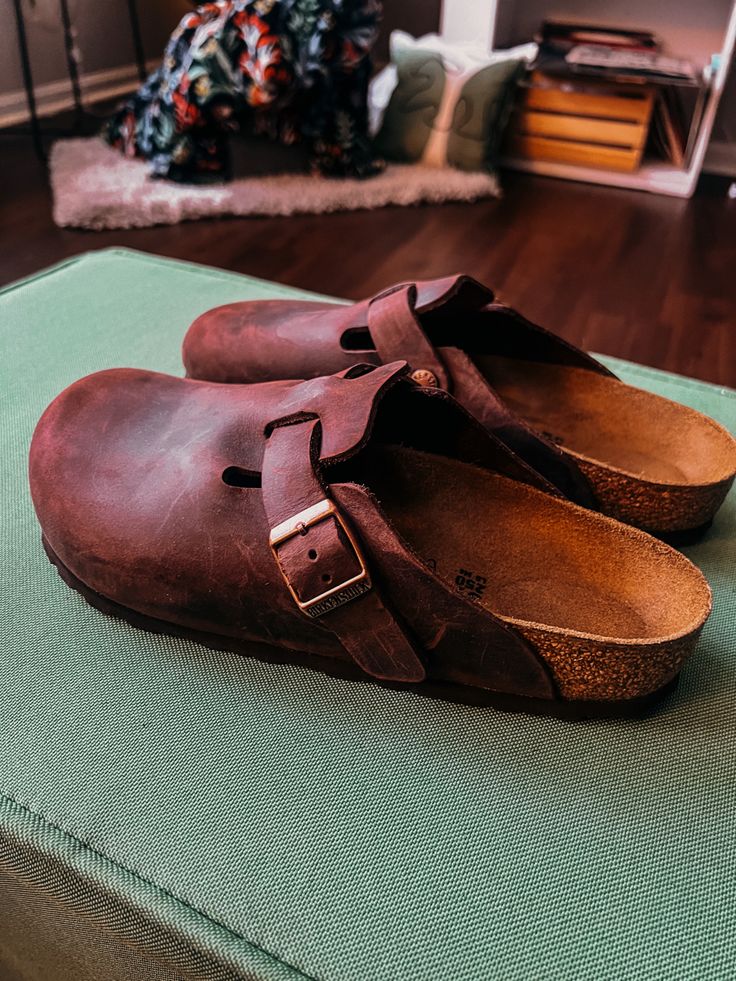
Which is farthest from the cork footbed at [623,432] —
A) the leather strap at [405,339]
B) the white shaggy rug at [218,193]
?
the white shaggy rug at [218,193]

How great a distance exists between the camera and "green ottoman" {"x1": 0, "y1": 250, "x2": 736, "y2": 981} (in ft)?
1.26

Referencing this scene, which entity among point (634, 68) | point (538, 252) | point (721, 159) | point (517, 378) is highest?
point (634, 68)

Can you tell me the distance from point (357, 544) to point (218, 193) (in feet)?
6.02

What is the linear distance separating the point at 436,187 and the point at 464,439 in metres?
1.71

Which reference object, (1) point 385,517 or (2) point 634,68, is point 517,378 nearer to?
(1) point 385,517

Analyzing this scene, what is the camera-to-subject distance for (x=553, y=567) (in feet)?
1.78

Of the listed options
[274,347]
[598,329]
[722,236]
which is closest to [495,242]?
[598,329]

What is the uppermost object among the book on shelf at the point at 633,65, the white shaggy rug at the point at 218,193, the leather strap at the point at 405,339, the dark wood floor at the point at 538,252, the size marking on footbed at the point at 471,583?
the book on shelf at the point at 633,65

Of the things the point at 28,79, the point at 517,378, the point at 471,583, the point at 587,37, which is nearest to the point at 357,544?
the point at 471,583

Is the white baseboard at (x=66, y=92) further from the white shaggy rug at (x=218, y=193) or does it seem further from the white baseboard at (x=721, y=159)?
the white baseboard at (x=721, y=159)

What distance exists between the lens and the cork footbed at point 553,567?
45 centimetres

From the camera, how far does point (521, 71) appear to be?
2.05m

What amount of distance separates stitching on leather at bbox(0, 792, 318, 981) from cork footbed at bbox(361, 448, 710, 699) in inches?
8.3

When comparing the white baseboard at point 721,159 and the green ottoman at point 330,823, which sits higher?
the green ottoman at point 330,823
